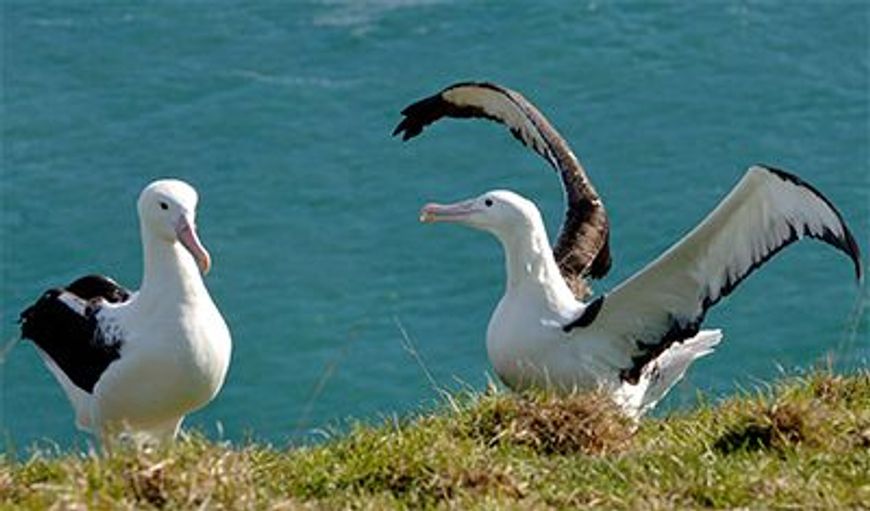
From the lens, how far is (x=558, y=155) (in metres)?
11.8

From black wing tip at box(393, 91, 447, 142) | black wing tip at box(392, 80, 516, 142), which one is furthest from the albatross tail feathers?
black wing tip at box(393, 91, 447, 142)

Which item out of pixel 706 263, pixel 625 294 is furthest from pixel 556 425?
pixel 706 263

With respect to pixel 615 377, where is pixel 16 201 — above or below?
below

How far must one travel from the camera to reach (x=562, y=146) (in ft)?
38.7

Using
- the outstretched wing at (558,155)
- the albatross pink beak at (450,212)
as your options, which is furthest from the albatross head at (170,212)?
the outstretched wing at (558,155)

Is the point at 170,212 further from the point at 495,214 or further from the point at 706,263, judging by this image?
the point at 706,263

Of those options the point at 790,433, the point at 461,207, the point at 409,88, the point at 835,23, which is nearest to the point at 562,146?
the point at 461,207

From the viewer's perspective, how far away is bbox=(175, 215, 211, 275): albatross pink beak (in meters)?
9.38

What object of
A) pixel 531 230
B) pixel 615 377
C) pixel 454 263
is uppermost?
pixel 531 230

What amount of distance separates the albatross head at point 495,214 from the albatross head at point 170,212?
141 cm

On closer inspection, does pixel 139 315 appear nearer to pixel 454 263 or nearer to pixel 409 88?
pixel 454 263

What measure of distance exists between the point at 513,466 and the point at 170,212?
8.40 feet

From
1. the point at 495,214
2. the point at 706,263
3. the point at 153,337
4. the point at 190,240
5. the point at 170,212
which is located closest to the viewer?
the point at 153,337

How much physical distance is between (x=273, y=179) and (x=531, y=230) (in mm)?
18240
